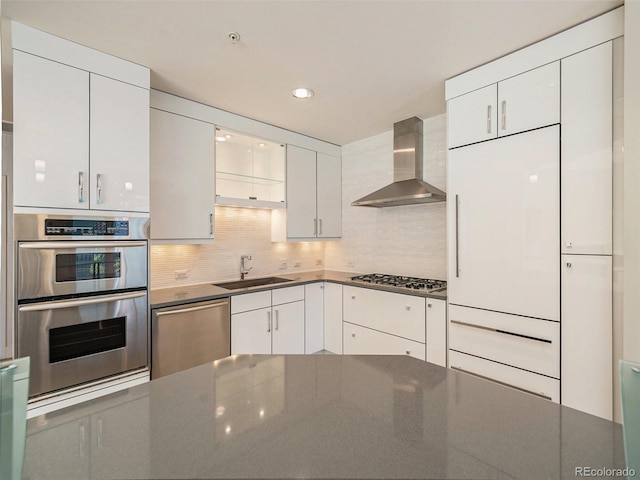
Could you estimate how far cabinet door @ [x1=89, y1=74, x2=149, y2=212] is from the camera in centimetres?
190

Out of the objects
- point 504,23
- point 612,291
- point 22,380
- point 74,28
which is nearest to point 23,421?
point 22,380

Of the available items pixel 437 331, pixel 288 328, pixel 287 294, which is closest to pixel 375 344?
pixel 437 331

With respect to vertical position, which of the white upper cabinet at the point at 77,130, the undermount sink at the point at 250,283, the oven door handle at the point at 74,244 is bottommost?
the undermount sink at the point at 250,283

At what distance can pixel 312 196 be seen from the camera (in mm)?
3660

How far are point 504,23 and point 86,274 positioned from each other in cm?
281

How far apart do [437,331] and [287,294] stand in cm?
143

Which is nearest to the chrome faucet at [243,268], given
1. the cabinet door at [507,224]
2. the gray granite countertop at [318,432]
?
the cabinet door at [507,224]

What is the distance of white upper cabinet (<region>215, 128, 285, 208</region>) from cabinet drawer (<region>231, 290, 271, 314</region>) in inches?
35.2

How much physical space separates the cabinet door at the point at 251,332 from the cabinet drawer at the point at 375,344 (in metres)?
0.82

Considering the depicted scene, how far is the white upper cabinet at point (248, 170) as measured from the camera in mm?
2928

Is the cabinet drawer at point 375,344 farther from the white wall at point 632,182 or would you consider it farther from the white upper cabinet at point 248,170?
the white upper cabinet at point 248,170

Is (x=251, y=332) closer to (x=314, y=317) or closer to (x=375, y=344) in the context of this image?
(x=314, y=317)

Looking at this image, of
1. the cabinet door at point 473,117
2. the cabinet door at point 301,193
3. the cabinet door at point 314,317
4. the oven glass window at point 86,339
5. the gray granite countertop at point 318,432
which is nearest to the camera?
the gray granite countertop at point 318,432

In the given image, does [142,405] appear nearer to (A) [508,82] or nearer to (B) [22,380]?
(B) [22,380]
